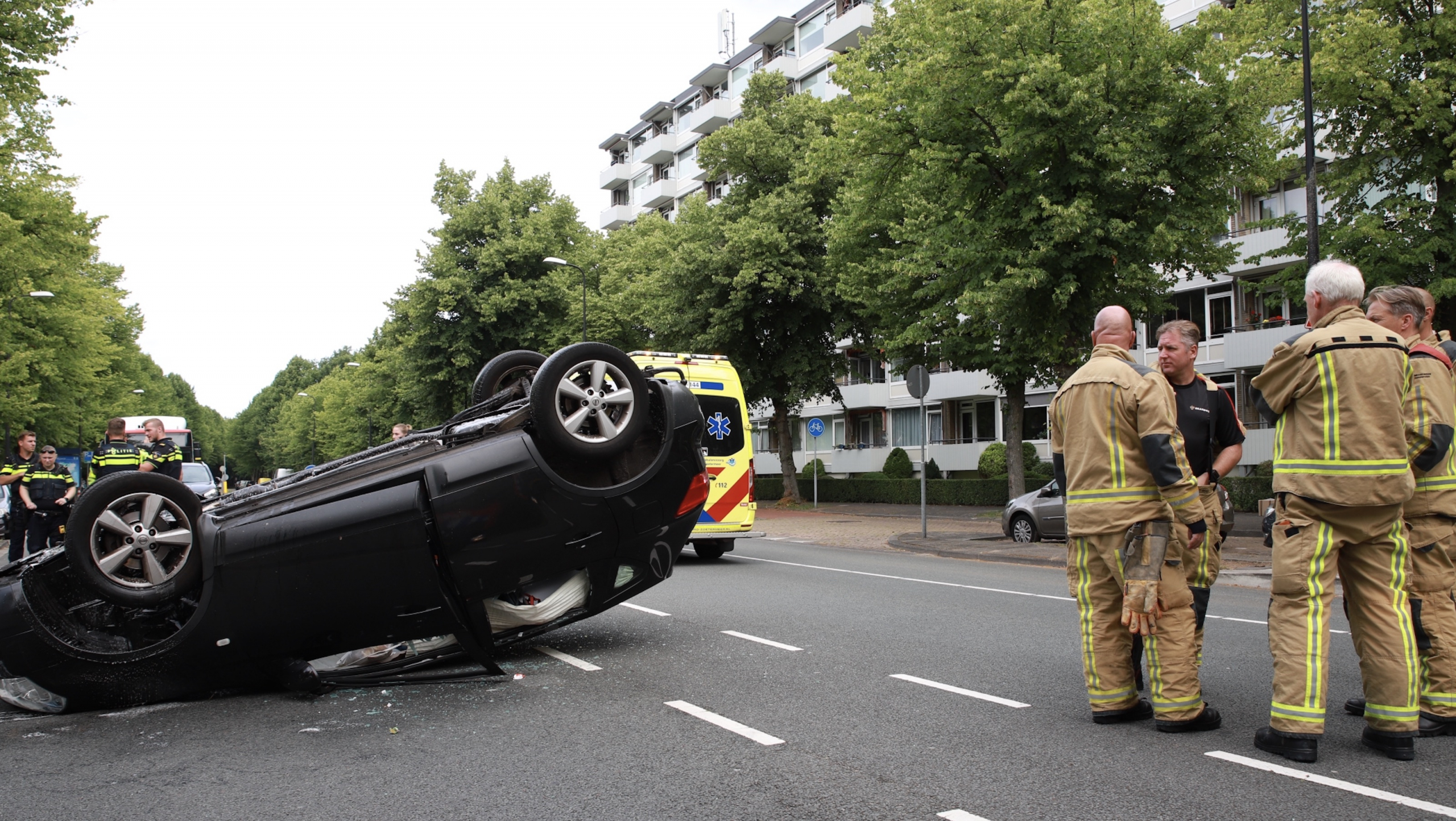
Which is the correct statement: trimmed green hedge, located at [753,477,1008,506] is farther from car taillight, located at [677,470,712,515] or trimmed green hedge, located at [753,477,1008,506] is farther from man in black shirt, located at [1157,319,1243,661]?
man in black shirt, located at [1157,319,1243,661]

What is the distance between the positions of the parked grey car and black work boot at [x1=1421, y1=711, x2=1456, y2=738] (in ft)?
42.8

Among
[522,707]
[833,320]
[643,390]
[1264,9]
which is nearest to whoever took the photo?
[522,707]

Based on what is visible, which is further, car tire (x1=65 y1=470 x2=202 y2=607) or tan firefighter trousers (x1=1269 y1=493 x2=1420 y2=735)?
car tire (x1=65 y1=470 x2=202 y2=607)

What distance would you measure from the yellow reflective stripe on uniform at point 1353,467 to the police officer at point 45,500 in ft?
43.6

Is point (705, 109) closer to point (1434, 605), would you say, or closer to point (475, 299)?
point (475, 299)

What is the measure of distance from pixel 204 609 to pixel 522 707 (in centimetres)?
172

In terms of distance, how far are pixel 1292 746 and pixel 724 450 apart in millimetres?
9886

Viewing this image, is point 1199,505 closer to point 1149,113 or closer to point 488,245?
point 1149,113

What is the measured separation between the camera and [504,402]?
6.46 metres

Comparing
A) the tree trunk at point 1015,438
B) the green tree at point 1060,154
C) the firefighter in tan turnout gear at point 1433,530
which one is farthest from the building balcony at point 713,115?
the firefighter in tan turnout gear at point 1433,530

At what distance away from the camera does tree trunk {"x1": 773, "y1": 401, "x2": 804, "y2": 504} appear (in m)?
33.5

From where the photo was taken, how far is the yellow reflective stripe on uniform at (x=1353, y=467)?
168 inches

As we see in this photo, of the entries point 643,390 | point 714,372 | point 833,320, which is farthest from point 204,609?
point 833,320

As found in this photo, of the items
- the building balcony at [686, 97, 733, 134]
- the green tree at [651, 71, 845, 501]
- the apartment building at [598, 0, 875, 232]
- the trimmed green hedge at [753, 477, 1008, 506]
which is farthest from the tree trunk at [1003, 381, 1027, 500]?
the building balcony at [686, 97, 733, 134]
